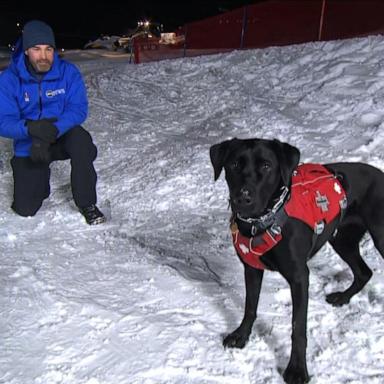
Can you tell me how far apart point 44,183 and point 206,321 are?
2.54m

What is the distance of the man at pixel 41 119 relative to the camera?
449cm

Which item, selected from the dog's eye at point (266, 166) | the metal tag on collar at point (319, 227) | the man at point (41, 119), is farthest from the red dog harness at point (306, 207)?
the man at point (41, 119)

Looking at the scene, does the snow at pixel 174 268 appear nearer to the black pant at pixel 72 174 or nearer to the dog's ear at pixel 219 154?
the black pant at pixel 72 174

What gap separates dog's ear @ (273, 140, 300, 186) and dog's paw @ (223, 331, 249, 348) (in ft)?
2.77

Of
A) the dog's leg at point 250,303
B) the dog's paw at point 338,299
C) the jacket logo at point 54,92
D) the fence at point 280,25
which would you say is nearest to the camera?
the dog's leg at point 250,303

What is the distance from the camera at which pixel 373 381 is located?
249 centimetres

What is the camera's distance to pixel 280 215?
8.62ft

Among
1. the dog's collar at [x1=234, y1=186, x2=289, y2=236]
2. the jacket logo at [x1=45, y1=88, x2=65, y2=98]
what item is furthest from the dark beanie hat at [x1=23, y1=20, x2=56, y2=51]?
the dog's collar at [x1=234, y1=186, x2=289, y2=236]

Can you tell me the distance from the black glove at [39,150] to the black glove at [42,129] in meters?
0.04

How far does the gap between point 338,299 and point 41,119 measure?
2911 mm

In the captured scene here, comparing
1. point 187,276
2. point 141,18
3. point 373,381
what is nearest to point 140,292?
point 187,276

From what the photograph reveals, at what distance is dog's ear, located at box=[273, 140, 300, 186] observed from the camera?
2666 millimetres

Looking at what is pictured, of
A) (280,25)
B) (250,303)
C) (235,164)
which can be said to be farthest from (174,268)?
(280,25)

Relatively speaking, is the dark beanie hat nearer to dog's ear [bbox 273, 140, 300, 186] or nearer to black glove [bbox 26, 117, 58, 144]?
black glove [bbox 26, 117, 58, 144]
